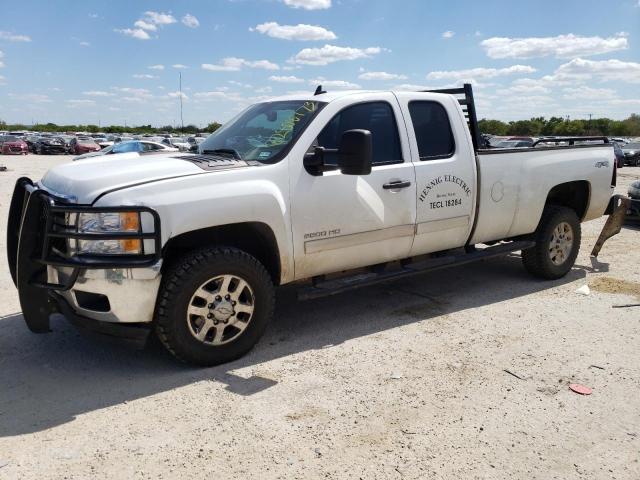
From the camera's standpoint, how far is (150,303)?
3666 mm

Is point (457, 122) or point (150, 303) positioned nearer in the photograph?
point (150, 303)

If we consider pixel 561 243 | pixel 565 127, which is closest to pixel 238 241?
pixel 561 243

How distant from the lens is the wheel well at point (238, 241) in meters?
3.91

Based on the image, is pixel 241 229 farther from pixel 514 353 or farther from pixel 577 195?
pixel 577 195

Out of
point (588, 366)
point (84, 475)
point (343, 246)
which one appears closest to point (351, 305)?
point (343, 246)

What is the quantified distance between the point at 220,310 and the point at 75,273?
37.3 inches

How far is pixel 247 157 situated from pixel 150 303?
4.45ft

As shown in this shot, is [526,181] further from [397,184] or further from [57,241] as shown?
[57,241]

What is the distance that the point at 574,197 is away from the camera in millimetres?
6664

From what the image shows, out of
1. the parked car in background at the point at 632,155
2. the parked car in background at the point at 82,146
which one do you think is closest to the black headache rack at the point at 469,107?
the parked car in background at the point at 632,155

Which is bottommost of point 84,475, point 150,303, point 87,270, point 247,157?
point 84,475

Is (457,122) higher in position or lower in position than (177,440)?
higher

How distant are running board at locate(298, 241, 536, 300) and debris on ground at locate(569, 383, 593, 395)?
1660 millimetres

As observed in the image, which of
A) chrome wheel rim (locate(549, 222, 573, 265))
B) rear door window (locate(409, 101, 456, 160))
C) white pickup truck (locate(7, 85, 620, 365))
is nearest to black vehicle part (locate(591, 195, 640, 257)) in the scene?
chrome wheel rim (locate(549, 222, 573, 265))
